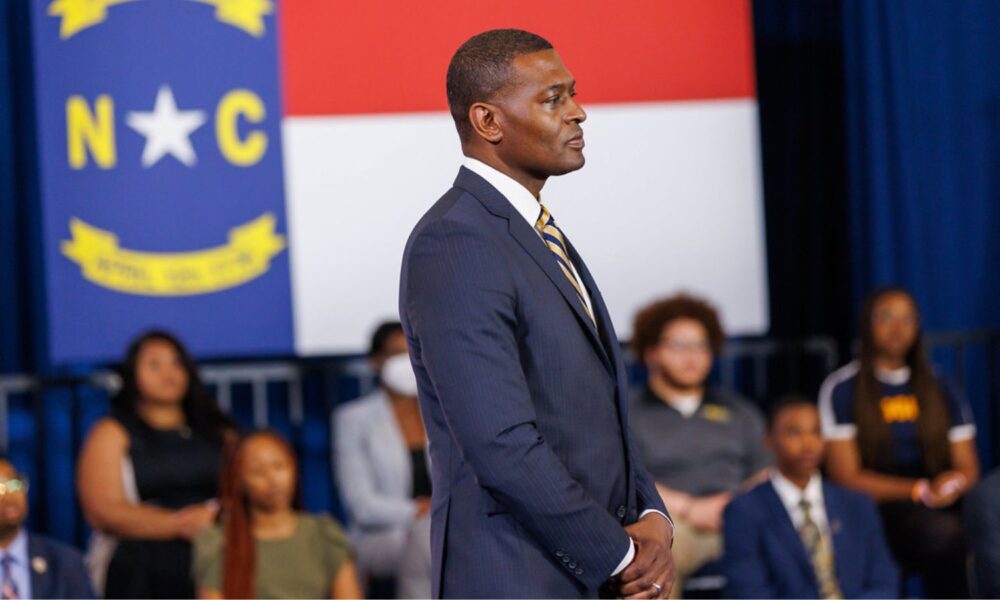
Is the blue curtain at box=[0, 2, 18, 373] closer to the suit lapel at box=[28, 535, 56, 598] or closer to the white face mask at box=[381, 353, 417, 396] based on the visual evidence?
the white face mask at box=[381, 353, 417, 396]

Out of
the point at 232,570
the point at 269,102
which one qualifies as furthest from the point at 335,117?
the point at 232,570

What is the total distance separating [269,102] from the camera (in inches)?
203

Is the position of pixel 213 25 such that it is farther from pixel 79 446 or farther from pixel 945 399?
pixel 945 399

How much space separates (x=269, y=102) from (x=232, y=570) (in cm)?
185

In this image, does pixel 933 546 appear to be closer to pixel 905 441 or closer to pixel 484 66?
pixel 905 441

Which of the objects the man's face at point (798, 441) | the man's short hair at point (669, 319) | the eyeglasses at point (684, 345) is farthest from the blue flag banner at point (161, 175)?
the man's face at point (798, 441)

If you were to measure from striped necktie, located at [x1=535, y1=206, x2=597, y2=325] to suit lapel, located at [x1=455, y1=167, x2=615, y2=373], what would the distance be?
2 cm

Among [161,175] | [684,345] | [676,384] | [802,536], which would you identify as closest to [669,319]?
[684,345]

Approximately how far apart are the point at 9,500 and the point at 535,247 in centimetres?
229

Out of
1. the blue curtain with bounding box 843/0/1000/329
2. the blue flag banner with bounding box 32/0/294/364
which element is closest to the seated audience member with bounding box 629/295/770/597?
the blue curtain with bounding box 843/0/1000/329

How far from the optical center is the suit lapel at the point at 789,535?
13.4 feet

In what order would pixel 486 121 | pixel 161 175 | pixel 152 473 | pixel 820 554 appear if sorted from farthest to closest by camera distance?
pixel 161 175 → pixel 152 473 → pixel 820 554 → pixel 486 121

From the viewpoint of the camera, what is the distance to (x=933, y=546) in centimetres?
467

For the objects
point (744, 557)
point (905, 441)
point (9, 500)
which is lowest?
point (744, 557)
